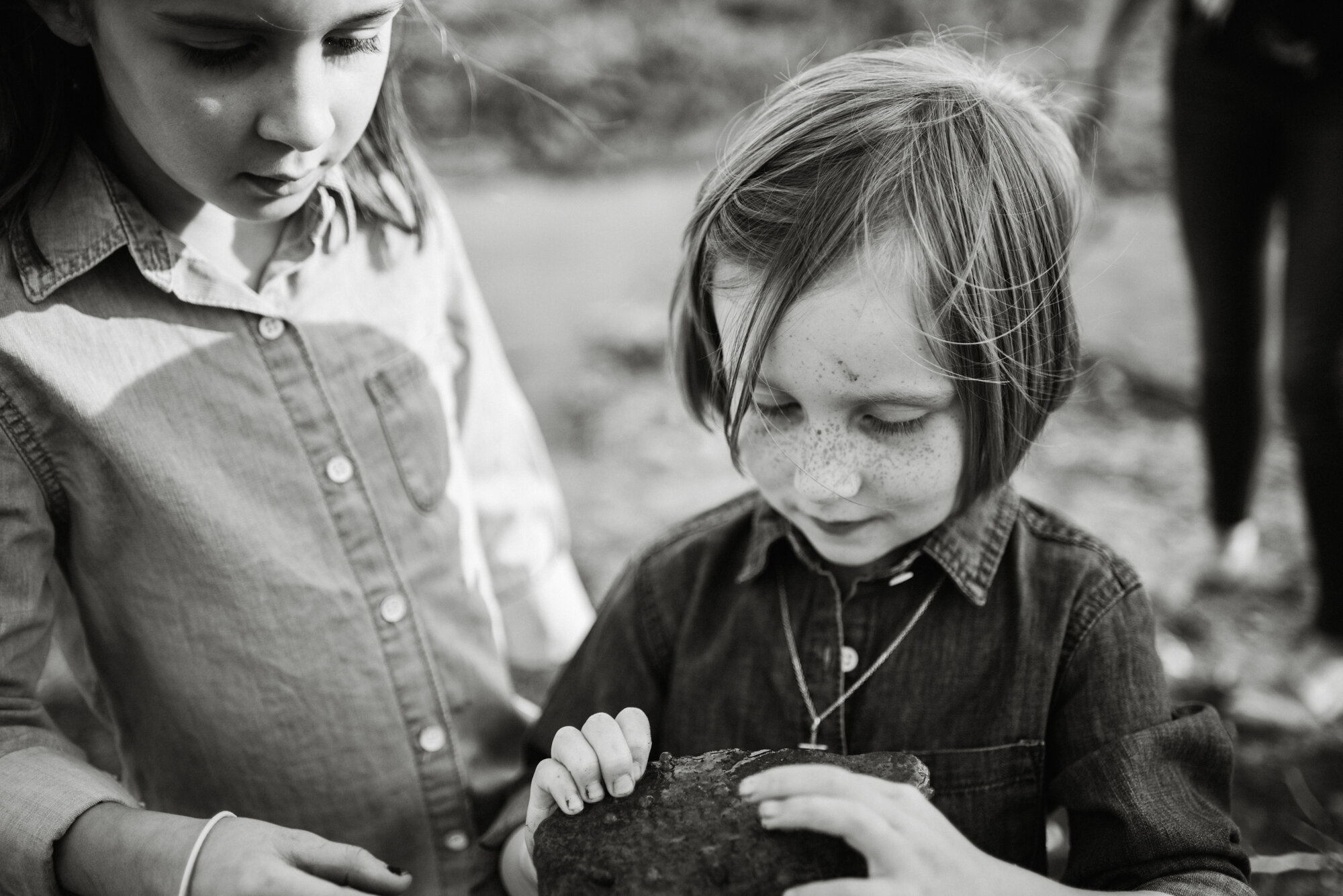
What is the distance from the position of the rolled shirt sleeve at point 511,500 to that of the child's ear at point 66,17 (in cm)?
64

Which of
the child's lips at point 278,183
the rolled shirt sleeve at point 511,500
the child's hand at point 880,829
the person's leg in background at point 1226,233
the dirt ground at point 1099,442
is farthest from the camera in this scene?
the person's leg in background at point 1226,233

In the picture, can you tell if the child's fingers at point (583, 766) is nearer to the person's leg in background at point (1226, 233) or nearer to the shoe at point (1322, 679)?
the shoe at point (1322, 679)

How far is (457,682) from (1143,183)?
458cm

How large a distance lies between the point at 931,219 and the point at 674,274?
342cm

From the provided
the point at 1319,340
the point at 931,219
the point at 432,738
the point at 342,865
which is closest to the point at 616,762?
the point at 342,865

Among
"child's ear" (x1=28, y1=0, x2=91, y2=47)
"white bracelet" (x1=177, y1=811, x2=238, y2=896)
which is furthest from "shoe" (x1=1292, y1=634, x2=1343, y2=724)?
"child's ear" (x1=28, y1=0, x2=91, y2=47)

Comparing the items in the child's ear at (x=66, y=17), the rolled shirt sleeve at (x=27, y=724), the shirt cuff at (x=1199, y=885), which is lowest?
the shirt cuff at (x=1199, y=885)

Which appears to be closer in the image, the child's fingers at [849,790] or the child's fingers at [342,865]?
the child's fingers at [849,790]

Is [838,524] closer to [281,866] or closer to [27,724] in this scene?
[281,866]

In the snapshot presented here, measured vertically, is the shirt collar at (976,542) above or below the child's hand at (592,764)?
above

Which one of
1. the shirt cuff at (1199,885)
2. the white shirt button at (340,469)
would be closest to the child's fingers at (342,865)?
the white shirt button at (340,469)

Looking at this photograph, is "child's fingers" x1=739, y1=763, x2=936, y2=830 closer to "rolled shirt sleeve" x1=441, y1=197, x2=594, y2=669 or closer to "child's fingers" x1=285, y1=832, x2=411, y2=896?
"child's fingers" x1=285, y1=832, x2=411, y2=896

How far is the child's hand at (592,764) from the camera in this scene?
1293 millimetres

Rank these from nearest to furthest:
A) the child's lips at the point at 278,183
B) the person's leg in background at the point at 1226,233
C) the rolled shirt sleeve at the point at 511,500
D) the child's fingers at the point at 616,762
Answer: the child's fingers at the point at 616,762, the child's lips at the point at 278,183, the rolled shirt sleeve at the point at 511,500, the person's leg in background at the point at 1226,233
